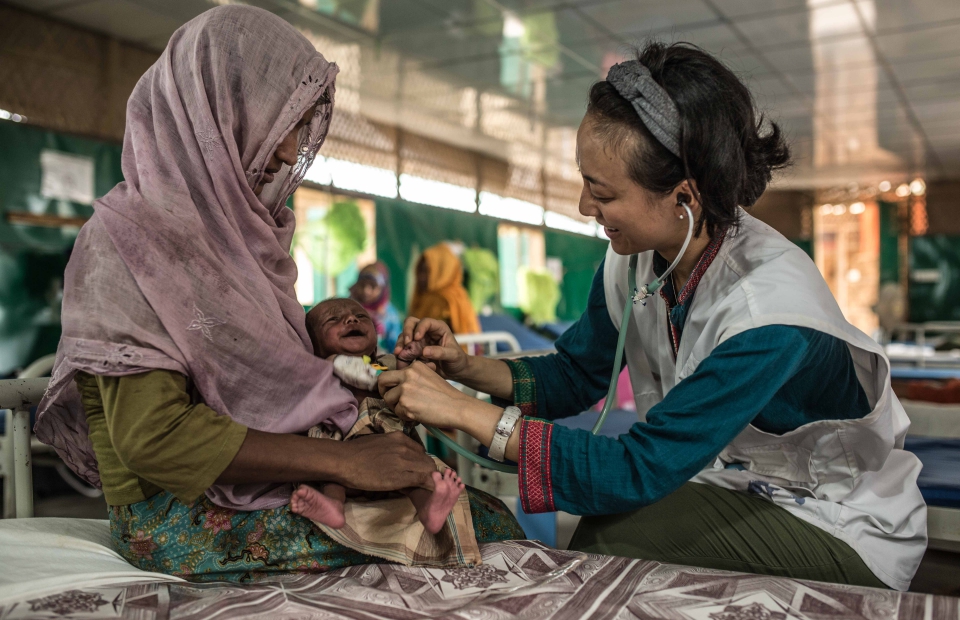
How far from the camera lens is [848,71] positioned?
603 centimetres

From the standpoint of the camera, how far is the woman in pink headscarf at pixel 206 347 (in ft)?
4.11

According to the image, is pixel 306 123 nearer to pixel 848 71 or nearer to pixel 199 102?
pixel 199 102

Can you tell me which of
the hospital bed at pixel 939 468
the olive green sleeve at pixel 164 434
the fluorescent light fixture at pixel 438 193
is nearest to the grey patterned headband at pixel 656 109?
the olive green sleeve at pixel 164 434

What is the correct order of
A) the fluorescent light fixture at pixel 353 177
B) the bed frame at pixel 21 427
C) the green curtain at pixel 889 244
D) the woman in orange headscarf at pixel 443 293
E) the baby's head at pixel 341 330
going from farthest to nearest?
the green curtain at pixel 889 244, the woman in orange headscarf at pixel 443 293, the fluorescent light fixture at pixel 353 177, the baby's head at pixel 341 330, the bed frame at pixel 21 427

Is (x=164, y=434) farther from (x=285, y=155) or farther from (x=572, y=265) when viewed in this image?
(x=572, y=265)

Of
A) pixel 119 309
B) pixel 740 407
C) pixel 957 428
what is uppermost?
pixel 119 309

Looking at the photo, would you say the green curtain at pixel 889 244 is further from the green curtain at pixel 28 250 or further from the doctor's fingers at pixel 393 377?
the doctor's fingers at pixel 393 377

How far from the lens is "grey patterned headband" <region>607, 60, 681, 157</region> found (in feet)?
4.77

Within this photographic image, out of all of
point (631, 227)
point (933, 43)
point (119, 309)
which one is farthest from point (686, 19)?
point (119, 309)

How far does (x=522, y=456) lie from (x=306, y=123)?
2.82ft

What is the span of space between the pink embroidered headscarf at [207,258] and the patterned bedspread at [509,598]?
196 millimetres

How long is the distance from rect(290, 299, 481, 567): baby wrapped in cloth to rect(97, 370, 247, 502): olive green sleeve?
6.1 inches

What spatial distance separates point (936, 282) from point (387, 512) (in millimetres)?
13160

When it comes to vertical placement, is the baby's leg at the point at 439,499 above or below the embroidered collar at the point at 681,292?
below
